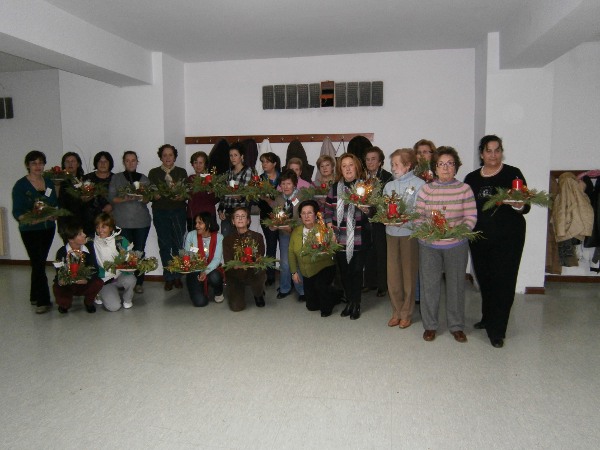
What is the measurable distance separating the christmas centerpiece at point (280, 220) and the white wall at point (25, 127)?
414 centimetres

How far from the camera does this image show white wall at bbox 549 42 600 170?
5.72m

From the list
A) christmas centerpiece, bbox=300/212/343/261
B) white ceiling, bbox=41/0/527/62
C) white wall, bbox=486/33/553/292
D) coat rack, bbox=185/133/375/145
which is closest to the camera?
christmas centerpiece, bbox=300/212/343/261

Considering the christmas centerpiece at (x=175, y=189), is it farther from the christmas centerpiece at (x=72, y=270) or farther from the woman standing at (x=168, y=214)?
the christmas centerpiece at (x=72, y=270)

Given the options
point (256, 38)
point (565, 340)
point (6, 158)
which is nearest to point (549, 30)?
point (565, 340)

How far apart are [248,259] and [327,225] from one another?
864 millimetres

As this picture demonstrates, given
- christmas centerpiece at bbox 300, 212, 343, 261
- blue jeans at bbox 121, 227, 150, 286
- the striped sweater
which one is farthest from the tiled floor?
blue jeans at bbox 121, 227, 150, 286

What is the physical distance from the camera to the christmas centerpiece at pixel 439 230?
11.4ft

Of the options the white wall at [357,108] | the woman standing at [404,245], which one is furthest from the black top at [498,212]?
the white wall at [357,108]

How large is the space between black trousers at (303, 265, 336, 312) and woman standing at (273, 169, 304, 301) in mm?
253

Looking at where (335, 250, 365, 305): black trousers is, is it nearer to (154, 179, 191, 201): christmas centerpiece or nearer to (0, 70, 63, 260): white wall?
(154, 179, 191, 201): christmas centerpiece

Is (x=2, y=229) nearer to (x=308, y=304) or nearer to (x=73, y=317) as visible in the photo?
(x=73, y=317)

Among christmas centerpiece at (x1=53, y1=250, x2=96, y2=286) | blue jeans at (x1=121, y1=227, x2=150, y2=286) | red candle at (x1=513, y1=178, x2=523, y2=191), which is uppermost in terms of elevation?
red candle at (x1=513, y1=178, x2=523, y2=191)

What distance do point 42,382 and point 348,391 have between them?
2.04m

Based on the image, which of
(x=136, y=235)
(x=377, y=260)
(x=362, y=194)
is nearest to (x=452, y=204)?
(x=362, y=194)
